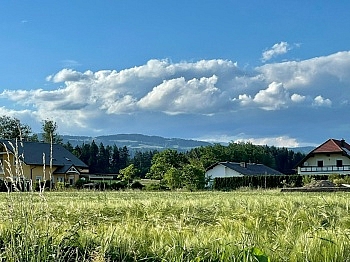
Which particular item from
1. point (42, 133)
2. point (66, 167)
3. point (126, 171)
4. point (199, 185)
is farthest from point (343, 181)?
point (42, 133)

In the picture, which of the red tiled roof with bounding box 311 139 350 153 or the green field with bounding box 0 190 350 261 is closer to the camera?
the green field with bounding box 0 190 350 261

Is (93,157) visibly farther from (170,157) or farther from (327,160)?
(327,160)

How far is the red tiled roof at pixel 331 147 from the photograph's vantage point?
65312 mm

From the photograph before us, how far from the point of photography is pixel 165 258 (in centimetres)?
496

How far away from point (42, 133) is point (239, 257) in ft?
295

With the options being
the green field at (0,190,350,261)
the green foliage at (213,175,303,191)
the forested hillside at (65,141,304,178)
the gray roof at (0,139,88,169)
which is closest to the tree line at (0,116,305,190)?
the forested hillside at (65,141,304,178)

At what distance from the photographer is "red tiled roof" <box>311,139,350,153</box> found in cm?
6531

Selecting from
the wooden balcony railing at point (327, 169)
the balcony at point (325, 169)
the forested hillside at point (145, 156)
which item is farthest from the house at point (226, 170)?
the forested hillside at point (145, 156)

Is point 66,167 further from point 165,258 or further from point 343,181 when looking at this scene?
point 165,258

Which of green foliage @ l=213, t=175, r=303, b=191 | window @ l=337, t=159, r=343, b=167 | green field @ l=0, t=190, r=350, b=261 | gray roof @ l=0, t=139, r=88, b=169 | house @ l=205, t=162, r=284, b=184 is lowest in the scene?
green foliage @ l=213, t=175, r=303, b=191

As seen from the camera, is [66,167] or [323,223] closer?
[323,223]

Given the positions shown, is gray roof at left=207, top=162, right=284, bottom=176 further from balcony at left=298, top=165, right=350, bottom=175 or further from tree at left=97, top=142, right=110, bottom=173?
tree at left=97, top=142, right=110, bottom=173

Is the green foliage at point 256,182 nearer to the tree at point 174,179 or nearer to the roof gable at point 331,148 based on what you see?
the tree at point 174,179

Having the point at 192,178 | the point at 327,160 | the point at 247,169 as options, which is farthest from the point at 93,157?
the point at 192,178
